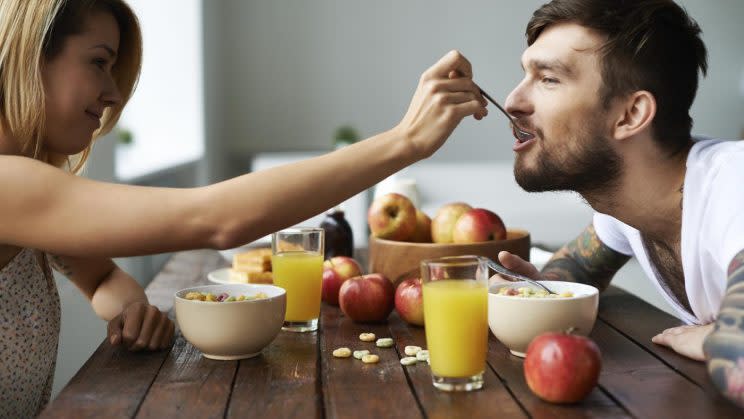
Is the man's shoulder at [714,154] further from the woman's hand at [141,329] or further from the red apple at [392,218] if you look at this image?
the woman's hand at [141,329]

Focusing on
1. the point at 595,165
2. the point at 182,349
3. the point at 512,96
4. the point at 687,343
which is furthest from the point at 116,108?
the point at 687,343

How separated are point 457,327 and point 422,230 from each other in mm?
757

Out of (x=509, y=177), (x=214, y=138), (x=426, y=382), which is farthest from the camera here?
(x=214, y=138)

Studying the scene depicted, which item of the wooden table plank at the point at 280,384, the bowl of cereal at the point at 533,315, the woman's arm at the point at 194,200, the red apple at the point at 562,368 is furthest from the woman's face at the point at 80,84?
the red apple at the point at 562,368

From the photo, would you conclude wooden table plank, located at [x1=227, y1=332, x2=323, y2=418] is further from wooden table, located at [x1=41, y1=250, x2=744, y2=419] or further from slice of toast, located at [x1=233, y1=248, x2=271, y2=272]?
slice of toast, located at [x1=233, y1=248, x2=271, y2=272]

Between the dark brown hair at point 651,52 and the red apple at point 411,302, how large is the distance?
539 millimetres

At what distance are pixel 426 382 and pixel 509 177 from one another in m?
3.73

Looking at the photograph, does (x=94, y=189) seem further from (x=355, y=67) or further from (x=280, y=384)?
(x=355, y=67)

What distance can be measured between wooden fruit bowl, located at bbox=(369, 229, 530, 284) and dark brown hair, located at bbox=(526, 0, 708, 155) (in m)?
0.35

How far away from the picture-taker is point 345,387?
1.18 meters

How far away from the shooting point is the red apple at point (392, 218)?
185cm

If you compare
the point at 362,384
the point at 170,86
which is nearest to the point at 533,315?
the point at 362,384

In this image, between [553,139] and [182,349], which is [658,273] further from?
[182,349]

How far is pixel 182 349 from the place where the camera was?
1408 mm
